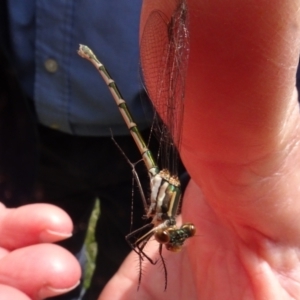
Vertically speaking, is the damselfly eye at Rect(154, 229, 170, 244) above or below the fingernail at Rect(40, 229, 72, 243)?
above

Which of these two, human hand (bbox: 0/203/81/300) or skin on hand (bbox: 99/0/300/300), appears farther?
human hand (bbox: 0/203/81/300)

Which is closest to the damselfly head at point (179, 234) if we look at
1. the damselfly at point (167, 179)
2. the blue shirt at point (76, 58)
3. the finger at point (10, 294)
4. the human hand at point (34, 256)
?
the damselfly at point (167, 179)

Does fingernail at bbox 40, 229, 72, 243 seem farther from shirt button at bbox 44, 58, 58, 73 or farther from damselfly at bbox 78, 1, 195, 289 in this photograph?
shirt button at bbox 44, 58, 58, 73

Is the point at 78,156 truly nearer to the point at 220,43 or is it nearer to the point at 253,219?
the point at 253,219

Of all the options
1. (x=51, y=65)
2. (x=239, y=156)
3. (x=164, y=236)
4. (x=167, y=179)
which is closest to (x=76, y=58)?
(x=51, y=65)

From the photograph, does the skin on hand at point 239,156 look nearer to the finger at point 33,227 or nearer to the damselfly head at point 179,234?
the damselfly head at point 179,234

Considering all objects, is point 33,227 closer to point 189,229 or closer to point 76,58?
point 189,229

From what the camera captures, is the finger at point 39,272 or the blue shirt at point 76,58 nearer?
the finger at point 39,272

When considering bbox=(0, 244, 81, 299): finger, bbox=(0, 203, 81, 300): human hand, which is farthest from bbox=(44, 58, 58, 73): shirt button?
bbox=(0, 244, 81, 299): finger
